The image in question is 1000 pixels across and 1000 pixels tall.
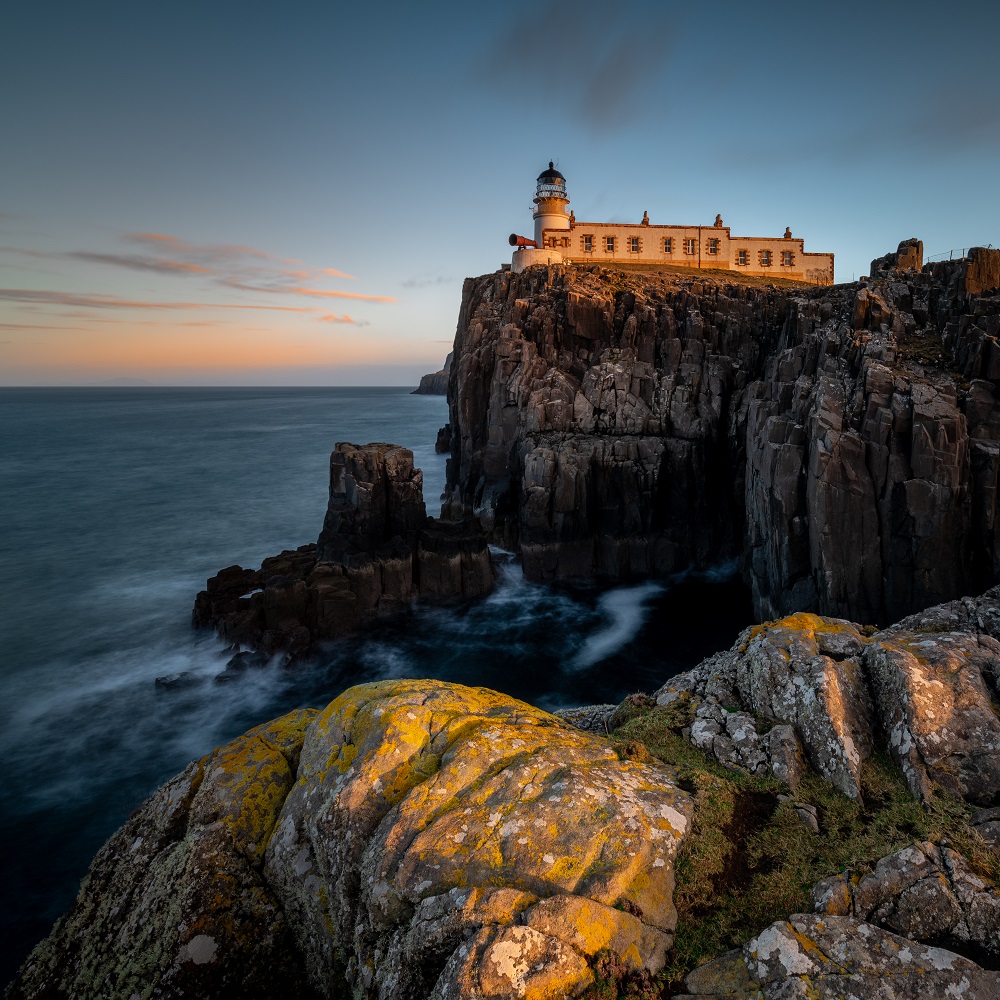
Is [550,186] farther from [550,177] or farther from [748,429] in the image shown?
[748,429]

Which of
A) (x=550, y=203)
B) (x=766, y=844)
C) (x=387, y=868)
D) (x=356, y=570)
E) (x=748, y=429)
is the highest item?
(x=550, y=203)

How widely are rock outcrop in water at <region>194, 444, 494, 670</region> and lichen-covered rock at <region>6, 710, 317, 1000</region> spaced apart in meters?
19.2

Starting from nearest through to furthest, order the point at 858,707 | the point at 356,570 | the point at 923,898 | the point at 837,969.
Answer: the point at 837,969
the point at 923,898
the point at 858,707
the point at 356,570

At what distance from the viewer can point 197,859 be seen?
27.6ft

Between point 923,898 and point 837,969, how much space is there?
1.51 metres

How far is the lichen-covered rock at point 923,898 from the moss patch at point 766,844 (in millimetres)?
240

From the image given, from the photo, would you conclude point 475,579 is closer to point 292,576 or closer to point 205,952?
point 292,576

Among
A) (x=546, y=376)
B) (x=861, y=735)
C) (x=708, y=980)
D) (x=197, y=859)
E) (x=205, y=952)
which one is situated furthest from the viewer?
(x=546, y=376)

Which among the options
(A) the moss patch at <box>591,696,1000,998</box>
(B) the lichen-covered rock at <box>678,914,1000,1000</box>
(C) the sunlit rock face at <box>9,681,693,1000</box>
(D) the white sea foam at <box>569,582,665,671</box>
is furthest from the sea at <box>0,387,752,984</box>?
(B) the lichen-covered rock at <box>678,914,1000,1000</box>

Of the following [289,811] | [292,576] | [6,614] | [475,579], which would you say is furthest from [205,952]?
[6,614]

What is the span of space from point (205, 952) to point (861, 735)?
999 cm

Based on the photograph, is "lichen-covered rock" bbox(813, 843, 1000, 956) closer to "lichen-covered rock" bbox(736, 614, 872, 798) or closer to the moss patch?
the moss patch

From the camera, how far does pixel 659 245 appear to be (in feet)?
224

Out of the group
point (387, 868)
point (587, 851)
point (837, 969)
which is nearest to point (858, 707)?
point (837, 969)
